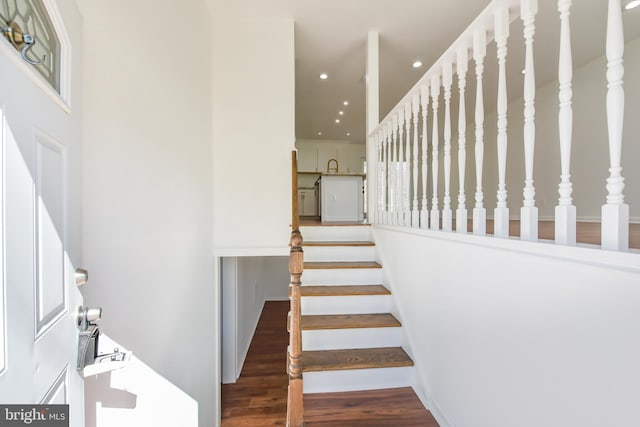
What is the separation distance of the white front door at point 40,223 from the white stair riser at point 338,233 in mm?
2331

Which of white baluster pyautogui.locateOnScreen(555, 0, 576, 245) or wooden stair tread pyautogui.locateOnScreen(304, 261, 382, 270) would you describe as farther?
wooden stair tread pyautogui.locateOnScreen(304, 261, 382, 270)

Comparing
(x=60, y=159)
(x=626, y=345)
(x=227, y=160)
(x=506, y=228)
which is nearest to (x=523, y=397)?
A: (x=626, y=345)

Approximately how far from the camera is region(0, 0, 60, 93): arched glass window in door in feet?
1.83

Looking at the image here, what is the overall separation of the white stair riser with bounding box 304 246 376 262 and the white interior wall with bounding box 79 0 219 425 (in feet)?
3.40

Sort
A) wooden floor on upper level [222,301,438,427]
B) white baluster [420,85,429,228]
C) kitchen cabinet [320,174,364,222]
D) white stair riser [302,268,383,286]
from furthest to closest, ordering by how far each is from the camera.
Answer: kitchen cabinet [320,174,364,222] < white stair riser [302,268,383,286] < white baluster [420,85,429,228] < wooden floor on upper level [222,301,438,427]

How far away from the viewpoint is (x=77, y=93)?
86 centimetres

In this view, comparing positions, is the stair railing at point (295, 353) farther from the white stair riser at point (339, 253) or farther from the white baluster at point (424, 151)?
the white stair riser at point (339, 253)

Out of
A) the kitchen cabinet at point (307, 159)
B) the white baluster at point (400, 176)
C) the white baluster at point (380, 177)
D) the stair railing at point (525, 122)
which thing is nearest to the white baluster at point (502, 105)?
the stair railing at point (525, 122)

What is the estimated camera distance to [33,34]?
640 mm

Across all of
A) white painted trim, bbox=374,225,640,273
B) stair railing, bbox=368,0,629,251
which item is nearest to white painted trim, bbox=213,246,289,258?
stair railing, bbox=368,0,629,251

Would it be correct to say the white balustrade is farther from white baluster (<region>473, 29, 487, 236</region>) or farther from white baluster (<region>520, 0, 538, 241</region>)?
white baluster (<region>520, 0, 538, 241</region>)

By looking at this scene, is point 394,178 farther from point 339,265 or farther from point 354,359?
point 354,359

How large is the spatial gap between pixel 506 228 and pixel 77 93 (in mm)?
1629

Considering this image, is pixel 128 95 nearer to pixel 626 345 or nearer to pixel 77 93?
pixel 77 93
